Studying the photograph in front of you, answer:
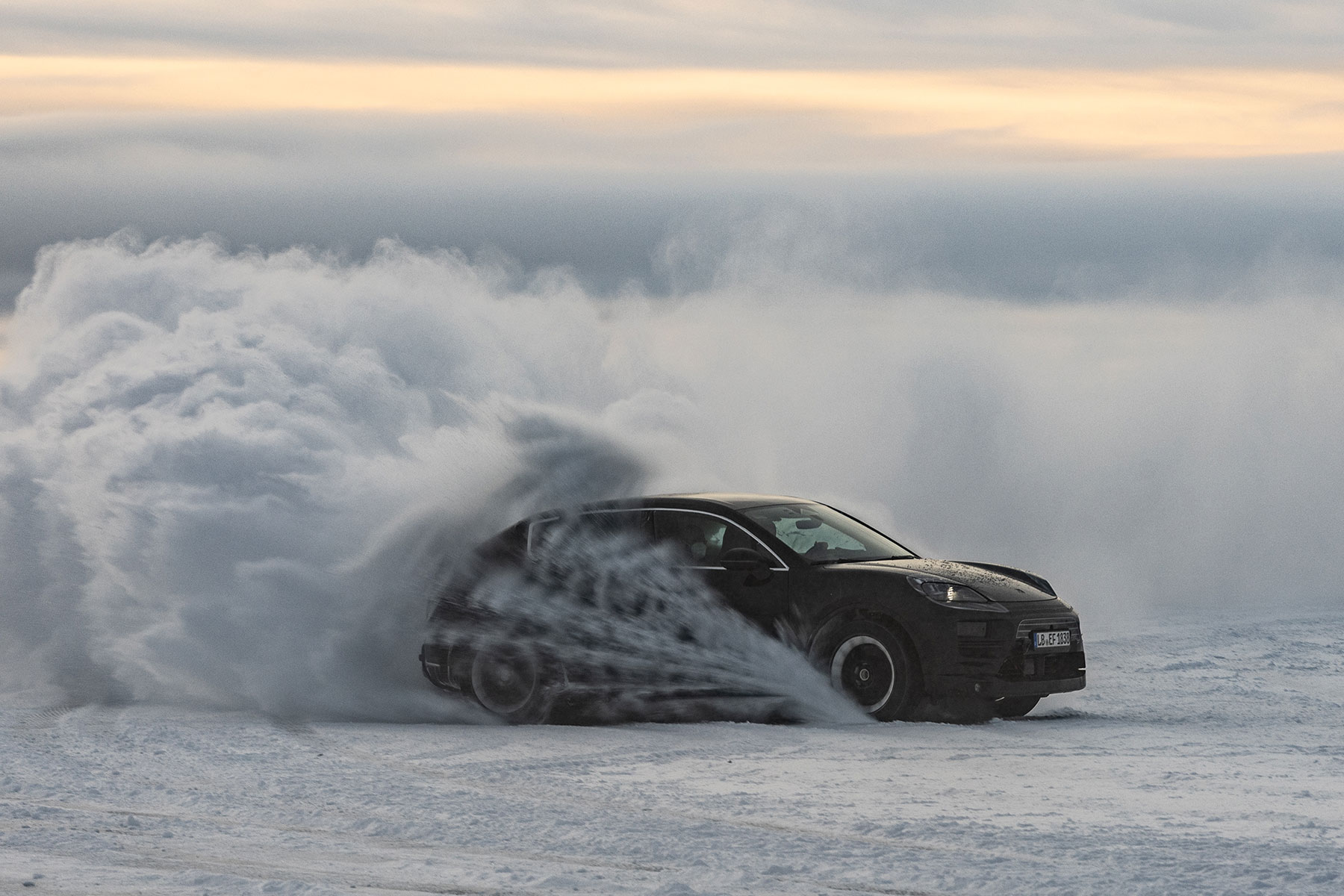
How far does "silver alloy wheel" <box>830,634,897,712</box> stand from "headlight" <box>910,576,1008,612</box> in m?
0.43

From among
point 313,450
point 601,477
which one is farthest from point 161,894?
point 313,450

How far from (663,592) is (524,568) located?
954 mm

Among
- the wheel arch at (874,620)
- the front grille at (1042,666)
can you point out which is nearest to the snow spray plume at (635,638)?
the wheel arch at (874,620)

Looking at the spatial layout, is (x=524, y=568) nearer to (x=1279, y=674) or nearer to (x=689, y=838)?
(x=689, y=838)

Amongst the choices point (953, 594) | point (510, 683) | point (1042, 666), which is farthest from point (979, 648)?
point (510, 683)

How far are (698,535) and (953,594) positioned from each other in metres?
1.68

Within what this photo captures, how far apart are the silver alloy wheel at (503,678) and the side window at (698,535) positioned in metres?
1.17

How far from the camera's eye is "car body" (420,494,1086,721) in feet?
32.3

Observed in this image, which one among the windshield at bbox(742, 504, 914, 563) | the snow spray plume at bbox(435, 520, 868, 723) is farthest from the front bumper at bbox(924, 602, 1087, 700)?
the windshield at bbox(742, 504, 914, 563)

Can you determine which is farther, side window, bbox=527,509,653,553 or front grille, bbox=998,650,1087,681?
side window, bbox=527,509,653,553

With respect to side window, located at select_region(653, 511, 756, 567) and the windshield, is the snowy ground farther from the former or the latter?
the windshield

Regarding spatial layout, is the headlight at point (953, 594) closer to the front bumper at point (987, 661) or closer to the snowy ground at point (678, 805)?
the front bumper at point (987, 661)

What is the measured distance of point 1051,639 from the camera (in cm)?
1008

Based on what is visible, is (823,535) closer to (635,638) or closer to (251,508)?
(635,638)
